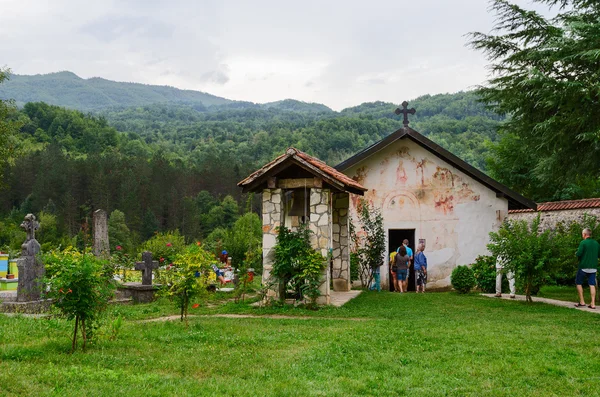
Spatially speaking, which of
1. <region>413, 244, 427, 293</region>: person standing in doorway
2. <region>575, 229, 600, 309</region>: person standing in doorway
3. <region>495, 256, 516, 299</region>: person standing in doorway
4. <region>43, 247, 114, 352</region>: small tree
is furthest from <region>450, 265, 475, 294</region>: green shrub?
<region>43, 247, 114, 352</region>: small tree

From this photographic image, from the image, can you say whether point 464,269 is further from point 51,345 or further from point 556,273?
point 51,345

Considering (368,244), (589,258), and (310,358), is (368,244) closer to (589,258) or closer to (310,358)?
(589,258)

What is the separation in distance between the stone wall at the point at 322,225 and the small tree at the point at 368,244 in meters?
5.40

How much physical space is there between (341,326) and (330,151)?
57489 mm

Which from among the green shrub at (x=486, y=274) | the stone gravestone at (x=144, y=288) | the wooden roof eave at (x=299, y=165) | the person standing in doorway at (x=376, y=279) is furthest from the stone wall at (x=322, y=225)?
the green shrub at (x=486, y=274)

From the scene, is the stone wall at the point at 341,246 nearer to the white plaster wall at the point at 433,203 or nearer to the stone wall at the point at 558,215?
the white plaster wall at the point at 433,203

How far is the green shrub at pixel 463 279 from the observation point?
17.7 meters

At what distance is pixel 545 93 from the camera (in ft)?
47.3

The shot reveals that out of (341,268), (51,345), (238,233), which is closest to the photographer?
(51,345)

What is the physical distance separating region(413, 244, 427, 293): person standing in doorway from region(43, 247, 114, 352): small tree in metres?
12.7

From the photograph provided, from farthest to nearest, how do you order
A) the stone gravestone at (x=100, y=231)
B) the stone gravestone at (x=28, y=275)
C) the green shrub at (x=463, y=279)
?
the stone gravestone at (x=100, y=231), the green shrub at (x=463, y=279), the stone gravestone at (x=28, y=275)

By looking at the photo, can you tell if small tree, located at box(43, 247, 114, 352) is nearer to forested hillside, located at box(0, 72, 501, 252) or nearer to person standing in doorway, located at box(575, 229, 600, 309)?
person standing in doorway, located at box(575, 229, 600, 309)

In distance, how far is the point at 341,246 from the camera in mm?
17422

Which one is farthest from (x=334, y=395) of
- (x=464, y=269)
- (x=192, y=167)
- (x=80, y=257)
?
(x=192, y=167)
